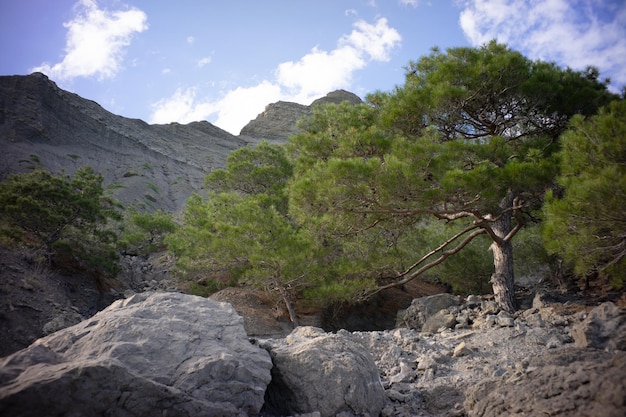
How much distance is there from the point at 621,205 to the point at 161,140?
42.5 m

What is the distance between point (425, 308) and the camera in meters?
8.13

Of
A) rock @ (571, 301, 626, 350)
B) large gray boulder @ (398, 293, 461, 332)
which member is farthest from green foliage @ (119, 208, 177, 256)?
rock @ (571, 301, 626, 350)

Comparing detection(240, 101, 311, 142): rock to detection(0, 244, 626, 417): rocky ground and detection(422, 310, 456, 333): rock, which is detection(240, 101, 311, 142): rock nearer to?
detection(0, 244, 626, 417): rocky ground

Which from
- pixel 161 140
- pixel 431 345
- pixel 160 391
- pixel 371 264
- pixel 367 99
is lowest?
pixel 431 345

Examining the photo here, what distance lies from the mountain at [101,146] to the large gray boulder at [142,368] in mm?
24123

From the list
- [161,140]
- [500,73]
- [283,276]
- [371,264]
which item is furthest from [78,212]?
[161,140]

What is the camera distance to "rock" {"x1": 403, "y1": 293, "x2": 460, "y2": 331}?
799cm

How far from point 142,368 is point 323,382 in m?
1.56

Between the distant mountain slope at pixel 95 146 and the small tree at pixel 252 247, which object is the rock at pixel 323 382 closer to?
the small tree at pixel 252 247

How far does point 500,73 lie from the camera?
686cm

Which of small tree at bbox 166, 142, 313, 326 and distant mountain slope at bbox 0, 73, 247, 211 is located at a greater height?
distant mountain slope at bbox 0, 73, 247, 211

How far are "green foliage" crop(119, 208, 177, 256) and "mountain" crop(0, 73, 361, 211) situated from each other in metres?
6.95

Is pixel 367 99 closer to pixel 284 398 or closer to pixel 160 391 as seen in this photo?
pixel 284 398

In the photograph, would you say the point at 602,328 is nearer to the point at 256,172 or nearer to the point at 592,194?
the point at 592,194
